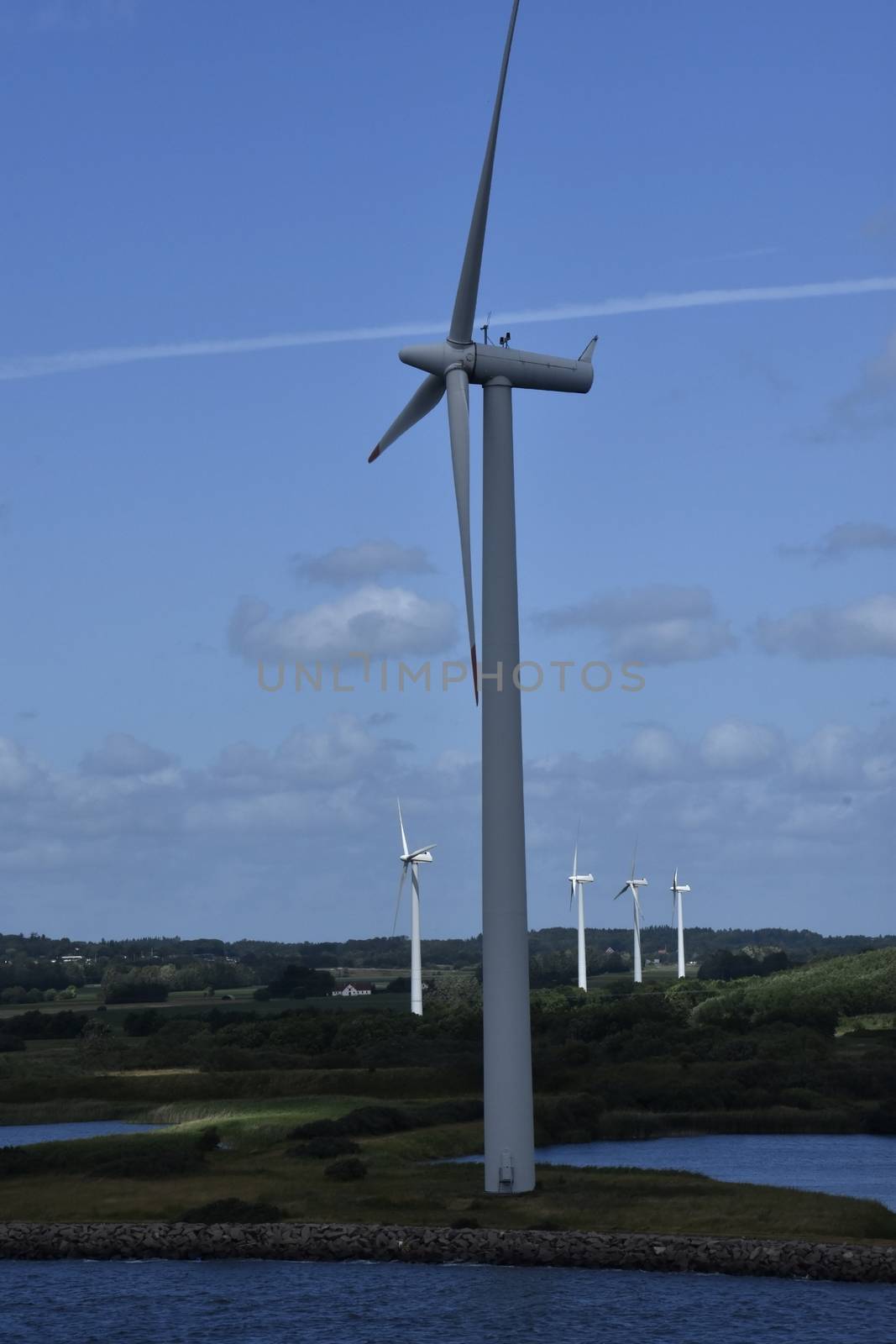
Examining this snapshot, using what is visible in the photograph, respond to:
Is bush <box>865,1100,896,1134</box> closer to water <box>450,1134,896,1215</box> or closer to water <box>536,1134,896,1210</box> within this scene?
water <box>450,1134,896,1215</box>

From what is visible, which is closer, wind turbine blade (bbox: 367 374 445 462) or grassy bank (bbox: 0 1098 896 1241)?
grassy bank (bbox: 0 1098 896 1241)

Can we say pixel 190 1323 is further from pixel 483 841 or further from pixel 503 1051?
pixel 483 841

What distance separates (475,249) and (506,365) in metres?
4.23

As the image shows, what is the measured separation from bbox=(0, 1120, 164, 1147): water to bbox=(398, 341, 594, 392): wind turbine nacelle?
151ft

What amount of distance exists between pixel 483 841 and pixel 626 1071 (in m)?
49.7

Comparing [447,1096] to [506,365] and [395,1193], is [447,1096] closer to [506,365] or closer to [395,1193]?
[395,1193]

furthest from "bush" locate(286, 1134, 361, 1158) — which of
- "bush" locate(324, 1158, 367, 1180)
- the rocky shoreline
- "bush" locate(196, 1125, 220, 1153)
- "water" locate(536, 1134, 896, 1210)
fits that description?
the rocky shoreline

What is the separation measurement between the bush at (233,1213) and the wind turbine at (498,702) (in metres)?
6.75

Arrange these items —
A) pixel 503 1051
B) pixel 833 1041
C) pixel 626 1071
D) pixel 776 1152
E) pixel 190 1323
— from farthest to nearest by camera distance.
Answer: pixel 833 1041
pixel 626 1071
pixel 776 1152
pixel 503 1051
pixel 190 1323

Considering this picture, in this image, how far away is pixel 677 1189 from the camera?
5738cm

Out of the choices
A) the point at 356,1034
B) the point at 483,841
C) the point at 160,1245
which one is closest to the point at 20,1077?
the point at 356,1034

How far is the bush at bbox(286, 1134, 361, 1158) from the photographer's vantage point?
67.5 meters

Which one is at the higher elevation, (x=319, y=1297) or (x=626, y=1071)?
(x=626, y=1071)

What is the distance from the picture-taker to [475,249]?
52.1 m
